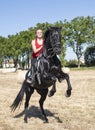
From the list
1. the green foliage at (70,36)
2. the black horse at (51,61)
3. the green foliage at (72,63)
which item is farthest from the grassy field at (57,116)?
the green foliage at (72,63)

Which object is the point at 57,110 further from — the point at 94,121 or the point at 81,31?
the point at 81,31

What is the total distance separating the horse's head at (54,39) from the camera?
9539 mm

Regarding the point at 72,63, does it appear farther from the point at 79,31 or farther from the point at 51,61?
the point at 51,61

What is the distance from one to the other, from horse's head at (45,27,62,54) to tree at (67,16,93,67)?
230ft

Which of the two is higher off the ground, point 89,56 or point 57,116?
point 89,56

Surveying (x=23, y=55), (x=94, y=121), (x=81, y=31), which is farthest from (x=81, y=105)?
(x=23, y=55)

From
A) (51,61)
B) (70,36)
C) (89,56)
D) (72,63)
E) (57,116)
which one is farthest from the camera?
(89,56)

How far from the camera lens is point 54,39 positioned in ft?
31.9

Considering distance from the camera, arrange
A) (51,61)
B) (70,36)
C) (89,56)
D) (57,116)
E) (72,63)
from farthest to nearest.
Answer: (89,56)
(72,63)
(70,36)
(57,116)
(51,61)

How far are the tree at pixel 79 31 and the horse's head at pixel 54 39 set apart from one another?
7016 centimetres

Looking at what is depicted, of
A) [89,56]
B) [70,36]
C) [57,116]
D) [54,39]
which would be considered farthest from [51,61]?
[89,56]

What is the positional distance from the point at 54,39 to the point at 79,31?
7266 cm

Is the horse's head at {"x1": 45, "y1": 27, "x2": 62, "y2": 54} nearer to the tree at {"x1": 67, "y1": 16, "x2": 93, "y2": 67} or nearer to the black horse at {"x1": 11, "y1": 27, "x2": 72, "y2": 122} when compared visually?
the black horse at {"x1": 11, "y1": 27, "x2": 72, "y2": 122}

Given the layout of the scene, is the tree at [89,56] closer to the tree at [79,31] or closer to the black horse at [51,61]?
the tree at [79,31]
